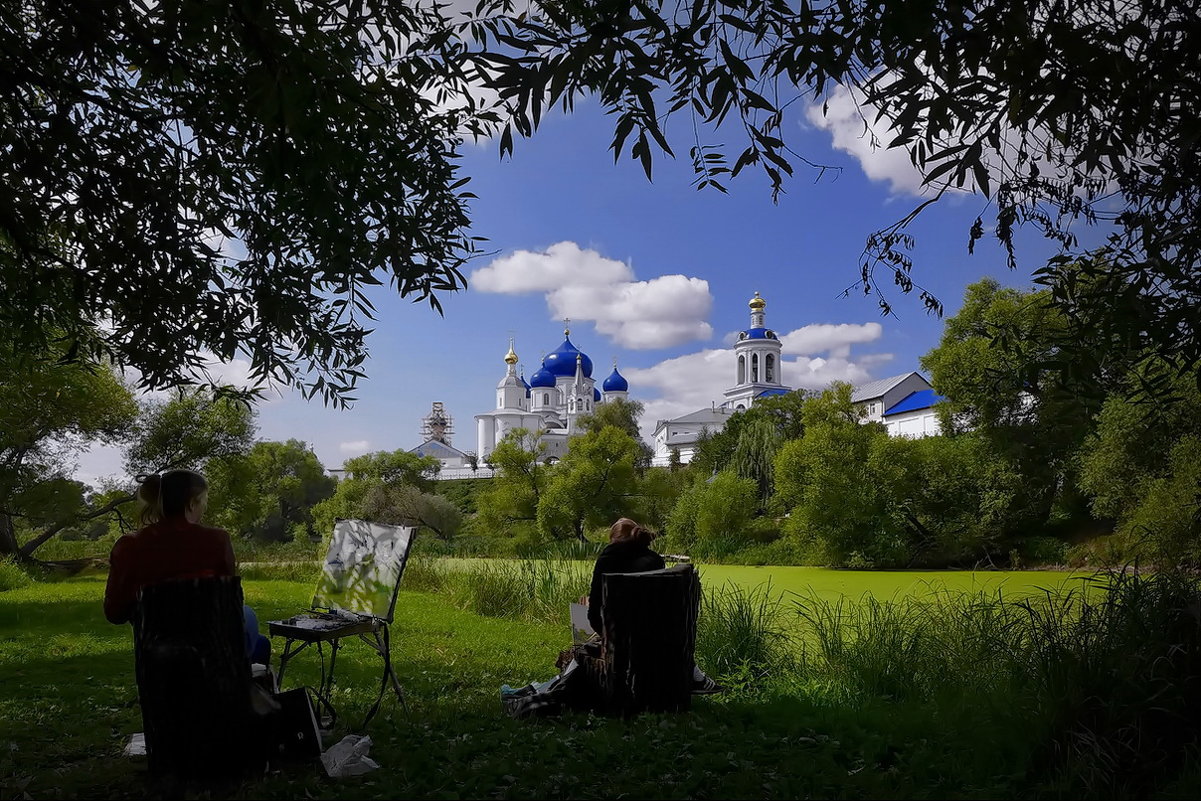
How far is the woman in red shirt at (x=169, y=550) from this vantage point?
11.3 ft

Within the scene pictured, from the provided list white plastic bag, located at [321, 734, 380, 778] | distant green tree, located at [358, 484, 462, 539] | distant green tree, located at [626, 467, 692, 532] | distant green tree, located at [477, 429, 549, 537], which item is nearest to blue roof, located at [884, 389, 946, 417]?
distant green tree, located at [626, 467, 692, 532]

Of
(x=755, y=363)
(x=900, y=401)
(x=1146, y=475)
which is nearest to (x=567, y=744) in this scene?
(x=1146, y=475)

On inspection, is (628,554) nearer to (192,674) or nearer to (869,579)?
(192,674)

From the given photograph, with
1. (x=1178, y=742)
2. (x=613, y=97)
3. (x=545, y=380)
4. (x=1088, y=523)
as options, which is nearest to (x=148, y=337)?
(x=613, y=97)

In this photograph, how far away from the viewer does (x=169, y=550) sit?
3445 mm

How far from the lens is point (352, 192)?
166 inches

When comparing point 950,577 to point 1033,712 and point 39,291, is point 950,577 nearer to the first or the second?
point 1033,712

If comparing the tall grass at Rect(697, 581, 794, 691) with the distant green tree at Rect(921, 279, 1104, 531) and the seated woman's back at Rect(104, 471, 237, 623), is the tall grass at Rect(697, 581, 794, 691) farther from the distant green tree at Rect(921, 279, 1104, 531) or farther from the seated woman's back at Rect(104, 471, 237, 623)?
the distant green tree at Rect(921, 279, 1104, 531)

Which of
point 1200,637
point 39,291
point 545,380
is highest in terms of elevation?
point 545,380

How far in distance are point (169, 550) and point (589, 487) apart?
1985 cm

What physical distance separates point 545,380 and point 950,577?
186 feet

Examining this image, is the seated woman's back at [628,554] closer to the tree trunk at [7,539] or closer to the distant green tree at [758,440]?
the tree trunk at [7,539]

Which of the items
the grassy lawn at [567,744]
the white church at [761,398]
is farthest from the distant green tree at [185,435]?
the white church at [761,398]

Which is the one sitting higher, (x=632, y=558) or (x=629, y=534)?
(x=629, y=534)
